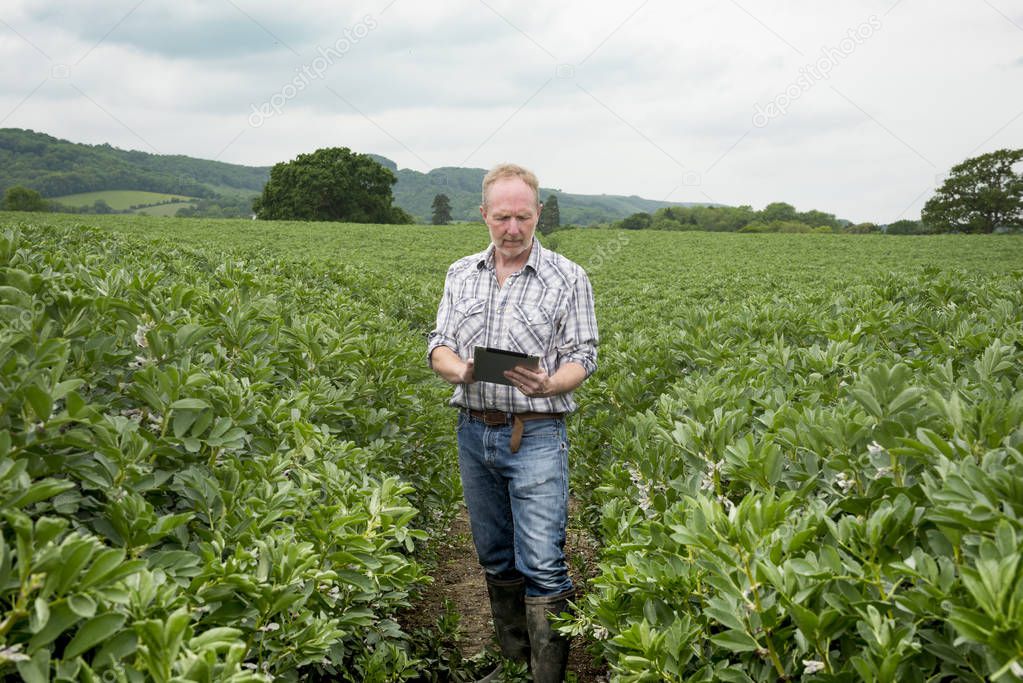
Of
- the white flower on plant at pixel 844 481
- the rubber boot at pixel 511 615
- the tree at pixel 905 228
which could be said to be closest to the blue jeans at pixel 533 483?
the rubber boot at pixel 511 615

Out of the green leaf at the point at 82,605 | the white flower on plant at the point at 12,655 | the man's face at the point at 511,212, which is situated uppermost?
the man's face at the point at 511,212

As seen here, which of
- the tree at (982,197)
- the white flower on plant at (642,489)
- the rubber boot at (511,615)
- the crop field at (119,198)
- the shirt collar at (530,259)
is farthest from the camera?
the crop field at (119,198)

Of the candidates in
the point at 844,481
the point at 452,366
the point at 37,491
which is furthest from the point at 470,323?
the point at 37,491

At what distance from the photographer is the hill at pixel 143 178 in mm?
62719

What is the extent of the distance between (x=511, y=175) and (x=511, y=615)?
218 centimetres

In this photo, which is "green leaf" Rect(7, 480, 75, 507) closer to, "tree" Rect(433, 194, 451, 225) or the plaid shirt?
the plaid shirt

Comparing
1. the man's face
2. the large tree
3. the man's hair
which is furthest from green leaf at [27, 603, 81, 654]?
the large tree

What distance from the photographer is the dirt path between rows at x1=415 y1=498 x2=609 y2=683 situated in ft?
13.3

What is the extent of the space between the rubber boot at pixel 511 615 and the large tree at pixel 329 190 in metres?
63.4

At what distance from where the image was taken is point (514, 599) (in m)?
3.61

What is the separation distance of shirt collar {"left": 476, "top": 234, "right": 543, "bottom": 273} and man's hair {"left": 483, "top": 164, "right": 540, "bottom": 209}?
0.65 feet

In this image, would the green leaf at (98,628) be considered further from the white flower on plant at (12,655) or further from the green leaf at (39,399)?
the green leaf at (39,399)

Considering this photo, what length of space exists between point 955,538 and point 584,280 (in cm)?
209

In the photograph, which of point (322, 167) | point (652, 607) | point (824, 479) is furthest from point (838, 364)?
point (322, 167)
